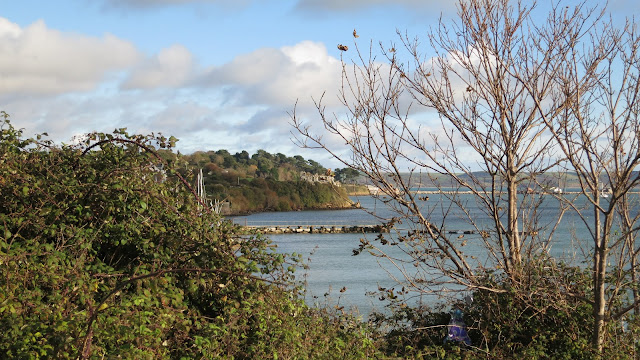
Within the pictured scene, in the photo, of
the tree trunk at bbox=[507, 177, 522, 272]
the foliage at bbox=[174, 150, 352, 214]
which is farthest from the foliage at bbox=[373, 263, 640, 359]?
the foliage at bbox=[174, 150, 352, 214]

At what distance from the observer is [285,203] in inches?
4139

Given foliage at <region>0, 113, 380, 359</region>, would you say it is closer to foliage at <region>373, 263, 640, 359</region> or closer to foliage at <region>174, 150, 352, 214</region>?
foliage at <region>373, 263, 640, 359</region>

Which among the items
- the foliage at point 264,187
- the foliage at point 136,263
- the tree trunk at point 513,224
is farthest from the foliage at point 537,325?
the foliage at point 264,187

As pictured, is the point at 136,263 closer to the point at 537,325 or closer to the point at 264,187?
the point at 537,325

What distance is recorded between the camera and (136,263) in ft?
18.9

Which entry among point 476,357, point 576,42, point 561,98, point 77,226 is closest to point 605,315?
point 476,357

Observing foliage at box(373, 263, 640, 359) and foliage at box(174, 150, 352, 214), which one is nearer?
foliage at box(373, 263, 640, 359)

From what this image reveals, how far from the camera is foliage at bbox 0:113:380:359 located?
176 inches

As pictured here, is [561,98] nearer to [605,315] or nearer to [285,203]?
[605,315]

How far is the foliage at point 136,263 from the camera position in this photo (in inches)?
176

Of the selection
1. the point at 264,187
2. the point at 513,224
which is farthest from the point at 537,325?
the point at 264,187

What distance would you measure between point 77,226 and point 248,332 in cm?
184

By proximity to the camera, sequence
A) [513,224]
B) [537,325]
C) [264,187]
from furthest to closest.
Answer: [264,187] → [513,224] → [537,325]

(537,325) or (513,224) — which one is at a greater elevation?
(513,224)
